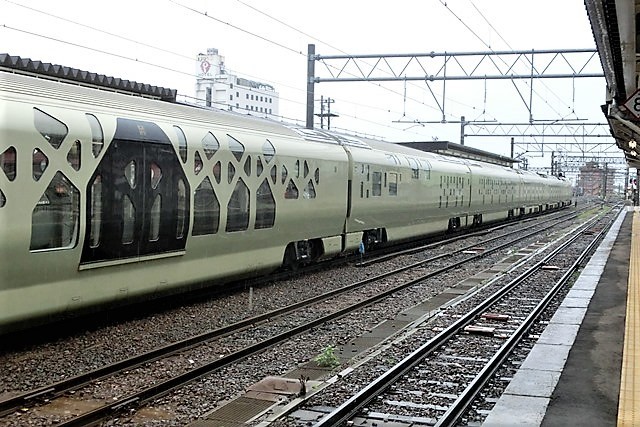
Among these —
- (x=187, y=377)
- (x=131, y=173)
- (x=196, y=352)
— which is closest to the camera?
(x=187, y=377)

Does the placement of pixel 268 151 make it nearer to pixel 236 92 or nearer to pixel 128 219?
pixel 128 219

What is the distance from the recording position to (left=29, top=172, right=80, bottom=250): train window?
7.76 m

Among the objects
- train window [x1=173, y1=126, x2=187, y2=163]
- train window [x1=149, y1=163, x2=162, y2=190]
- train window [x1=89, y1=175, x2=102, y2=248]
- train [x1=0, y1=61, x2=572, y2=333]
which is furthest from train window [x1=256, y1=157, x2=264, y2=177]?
train window [x1=89, y1=175, x2=102, y2=248]

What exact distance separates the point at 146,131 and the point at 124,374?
3.36 metres

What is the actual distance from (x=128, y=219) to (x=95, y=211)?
650 millimetres

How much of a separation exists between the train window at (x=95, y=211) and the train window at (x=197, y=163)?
6.92 ft

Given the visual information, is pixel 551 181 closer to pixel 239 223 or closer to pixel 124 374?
pixel 239 223

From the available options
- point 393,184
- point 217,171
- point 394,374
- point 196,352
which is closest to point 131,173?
point 217,171

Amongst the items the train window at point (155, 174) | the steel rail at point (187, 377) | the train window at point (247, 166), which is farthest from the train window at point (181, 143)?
the steel rail at point (187, 377)

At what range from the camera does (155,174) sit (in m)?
9.63

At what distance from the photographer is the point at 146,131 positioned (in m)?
9.53

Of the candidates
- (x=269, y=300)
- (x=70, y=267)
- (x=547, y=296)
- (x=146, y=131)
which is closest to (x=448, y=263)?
(x=547, y=296)

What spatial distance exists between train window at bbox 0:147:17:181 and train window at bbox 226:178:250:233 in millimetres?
4388

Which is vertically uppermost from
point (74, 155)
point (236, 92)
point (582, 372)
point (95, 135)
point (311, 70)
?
point (236, 92)
